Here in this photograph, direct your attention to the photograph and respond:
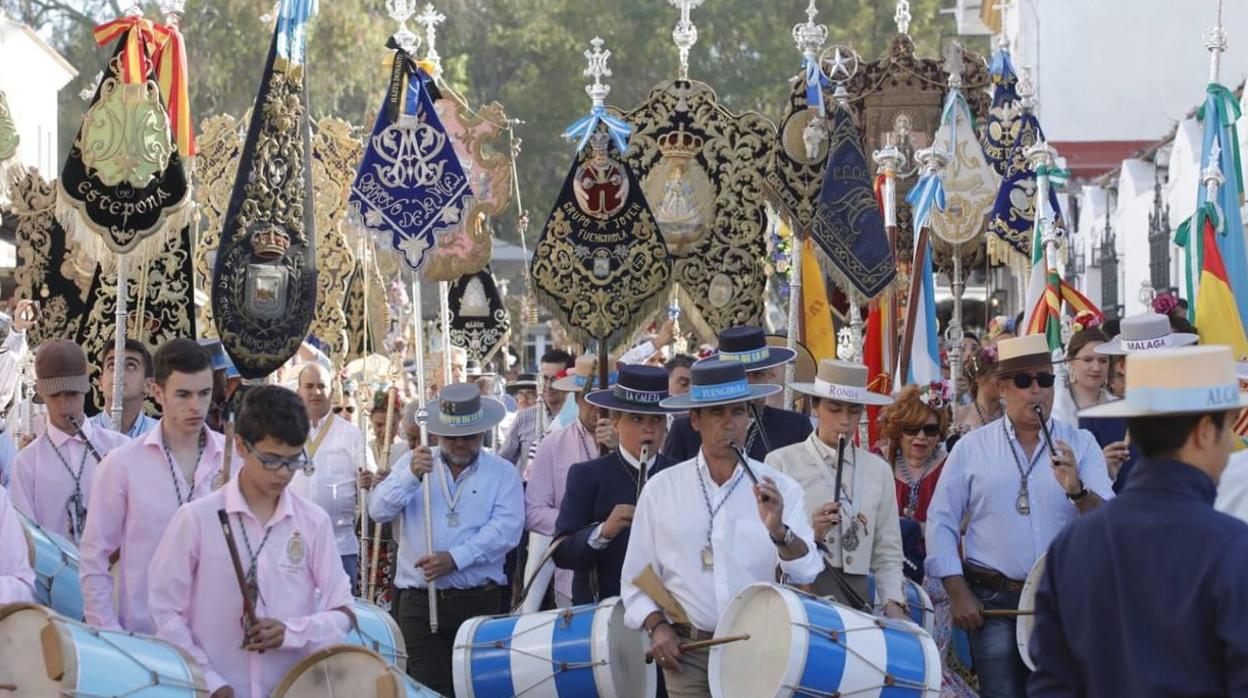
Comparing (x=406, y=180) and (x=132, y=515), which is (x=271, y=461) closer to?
(x=132, y=515)

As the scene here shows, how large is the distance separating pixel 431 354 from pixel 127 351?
773 centimetres

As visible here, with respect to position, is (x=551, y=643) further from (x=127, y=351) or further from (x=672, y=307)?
(x=672, y=307)

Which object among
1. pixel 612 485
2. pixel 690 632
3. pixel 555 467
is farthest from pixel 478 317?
pixel 690 632

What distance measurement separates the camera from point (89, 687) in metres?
6.54

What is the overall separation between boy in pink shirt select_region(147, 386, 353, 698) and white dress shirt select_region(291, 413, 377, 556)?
3995mm


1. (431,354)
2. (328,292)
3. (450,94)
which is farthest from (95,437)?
(431,354)

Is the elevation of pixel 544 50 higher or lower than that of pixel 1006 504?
higher

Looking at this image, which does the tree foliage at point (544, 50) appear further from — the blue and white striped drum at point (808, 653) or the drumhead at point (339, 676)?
the drumhead at point (339, 676)

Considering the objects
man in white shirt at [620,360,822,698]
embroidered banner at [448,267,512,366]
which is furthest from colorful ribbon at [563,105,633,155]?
embroidered banner at [448,267,512,366]

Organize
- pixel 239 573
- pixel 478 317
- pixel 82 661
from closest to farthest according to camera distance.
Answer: pixel 82 661
pixel 239 573
pixel 478 317

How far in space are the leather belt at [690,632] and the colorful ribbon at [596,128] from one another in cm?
460

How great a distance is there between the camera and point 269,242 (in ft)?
35.1

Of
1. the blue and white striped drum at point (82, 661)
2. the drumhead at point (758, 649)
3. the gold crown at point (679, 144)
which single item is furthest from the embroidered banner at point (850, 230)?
the blue and white striped drum at point (82, 661)

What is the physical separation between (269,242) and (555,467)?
5.99ft
